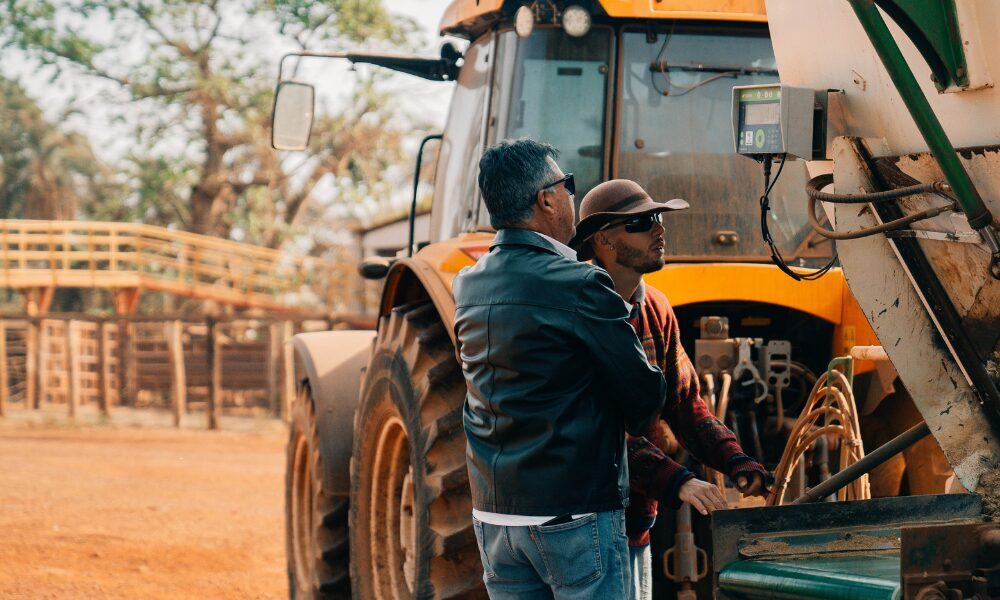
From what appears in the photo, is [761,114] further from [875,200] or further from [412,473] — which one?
[412,473]

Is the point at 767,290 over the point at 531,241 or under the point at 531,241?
under

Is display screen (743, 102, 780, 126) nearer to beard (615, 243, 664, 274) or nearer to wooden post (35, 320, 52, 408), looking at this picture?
beard (615, 243, 664, 274)

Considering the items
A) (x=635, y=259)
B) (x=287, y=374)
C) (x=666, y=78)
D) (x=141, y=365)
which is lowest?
(x=141, y=365)

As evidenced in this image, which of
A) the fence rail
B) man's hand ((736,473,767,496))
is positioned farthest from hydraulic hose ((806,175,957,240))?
the fence rail

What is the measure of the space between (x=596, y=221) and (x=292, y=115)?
7.69 feet

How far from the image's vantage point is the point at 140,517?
35.1 feet

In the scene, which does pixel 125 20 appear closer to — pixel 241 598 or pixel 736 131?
pixel 241 598

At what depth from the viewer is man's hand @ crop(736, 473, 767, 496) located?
345cm

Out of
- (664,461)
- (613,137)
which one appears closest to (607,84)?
(613,137)

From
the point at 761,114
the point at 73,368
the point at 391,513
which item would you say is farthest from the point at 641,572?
the point at 73,368

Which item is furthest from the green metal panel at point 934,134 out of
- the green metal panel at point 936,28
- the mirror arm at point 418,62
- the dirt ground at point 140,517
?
the dirt ground at point 140,517

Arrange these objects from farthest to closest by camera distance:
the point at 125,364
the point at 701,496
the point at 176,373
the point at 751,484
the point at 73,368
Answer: the point at 125,364
the point at 73,368
the point at 176,373
the point at 751,484
the point at 701,496

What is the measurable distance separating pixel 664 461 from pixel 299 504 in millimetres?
3615

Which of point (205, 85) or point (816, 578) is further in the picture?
point (205, 85)
